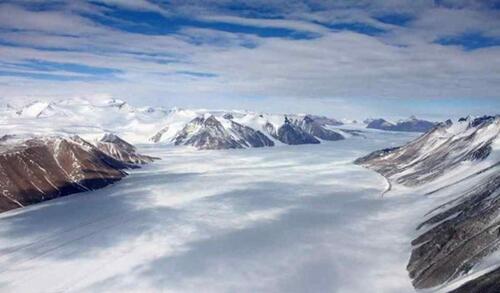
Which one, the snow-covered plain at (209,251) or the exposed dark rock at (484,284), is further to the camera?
the snow-covered plain at (209,251)

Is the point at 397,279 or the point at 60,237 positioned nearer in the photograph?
the point at 397,279

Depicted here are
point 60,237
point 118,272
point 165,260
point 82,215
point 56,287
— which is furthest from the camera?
point 82,215

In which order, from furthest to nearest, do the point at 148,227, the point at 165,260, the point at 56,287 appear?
the point at 148,227 < the point at 165,260 < the point at 56,287

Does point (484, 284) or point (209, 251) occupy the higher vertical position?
point (484, 284)

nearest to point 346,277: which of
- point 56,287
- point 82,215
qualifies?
point 56,287

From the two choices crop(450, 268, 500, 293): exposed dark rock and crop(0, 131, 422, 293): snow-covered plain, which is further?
crop(0, 131, 422, 293): snow-covered plain

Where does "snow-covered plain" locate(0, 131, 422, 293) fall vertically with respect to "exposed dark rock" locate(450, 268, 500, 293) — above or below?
below

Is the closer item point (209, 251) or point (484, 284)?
point (484, 284)

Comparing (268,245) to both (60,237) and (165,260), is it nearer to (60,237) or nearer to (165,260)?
(165,260)

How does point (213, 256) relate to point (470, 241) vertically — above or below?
below

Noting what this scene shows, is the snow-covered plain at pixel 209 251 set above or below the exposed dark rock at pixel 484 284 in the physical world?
below
